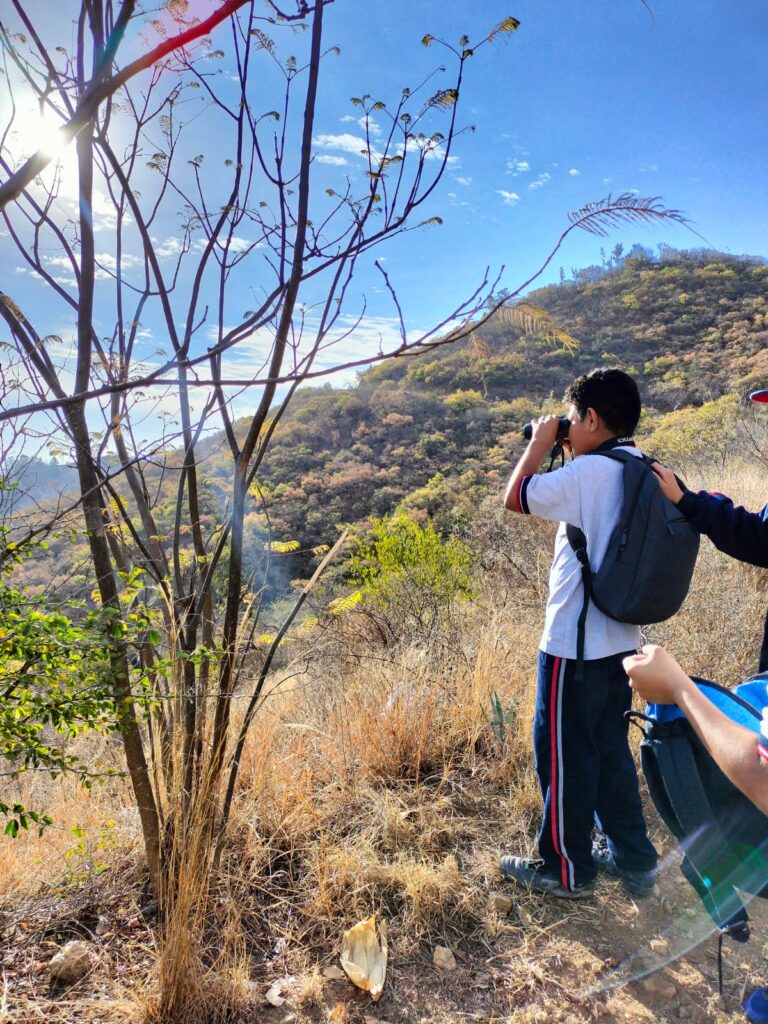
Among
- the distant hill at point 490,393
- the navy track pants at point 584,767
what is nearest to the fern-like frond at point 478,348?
the navy track pants at point 584,767

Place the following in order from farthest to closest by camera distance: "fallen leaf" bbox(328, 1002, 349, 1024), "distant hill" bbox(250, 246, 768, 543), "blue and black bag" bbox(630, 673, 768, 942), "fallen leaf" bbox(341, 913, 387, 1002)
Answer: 1. "distant hill" bbox(250, 246, 768, 543)
2. "fallen leaf" bbox(341, 913, 387, 1002)
3. "fallen leaf" bbox(328, 1002, 349, 1024)
4. "blue and black bag" bbox(630, 673, 768, 942)

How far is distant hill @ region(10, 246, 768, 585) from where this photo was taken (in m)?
17.9

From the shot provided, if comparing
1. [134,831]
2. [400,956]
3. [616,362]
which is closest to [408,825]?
[400,956]

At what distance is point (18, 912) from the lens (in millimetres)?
1933

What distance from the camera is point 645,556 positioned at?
1.78m

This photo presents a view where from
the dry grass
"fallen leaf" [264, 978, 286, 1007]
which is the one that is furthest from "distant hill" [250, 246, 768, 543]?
"fallen leaf" [264, 978, 286, 1007]

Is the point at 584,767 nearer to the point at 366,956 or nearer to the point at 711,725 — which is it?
the point at 366,956

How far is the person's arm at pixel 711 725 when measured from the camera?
923 mm

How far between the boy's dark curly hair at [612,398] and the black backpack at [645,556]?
21 centimetres

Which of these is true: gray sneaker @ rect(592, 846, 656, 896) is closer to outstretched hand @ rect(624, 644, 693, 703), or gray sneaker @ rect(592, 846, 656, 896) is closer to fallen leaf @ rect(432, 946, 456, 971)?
fallen leaf @ rect(432, 946, 456, 971)

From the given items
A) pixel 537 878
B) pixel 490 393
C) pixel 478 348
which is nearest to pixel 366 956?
pixel 537 878

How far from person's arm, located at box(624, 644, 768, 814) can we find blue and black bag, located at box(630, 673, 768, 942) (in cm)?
16

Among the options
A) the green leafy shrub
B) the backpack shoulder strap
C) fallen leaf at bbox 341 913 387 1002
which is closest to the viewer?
fallen leaf at bbox 341 913 387 1002

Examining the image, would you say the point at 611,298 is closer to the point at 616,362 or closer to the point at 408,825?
the point at 616,362
